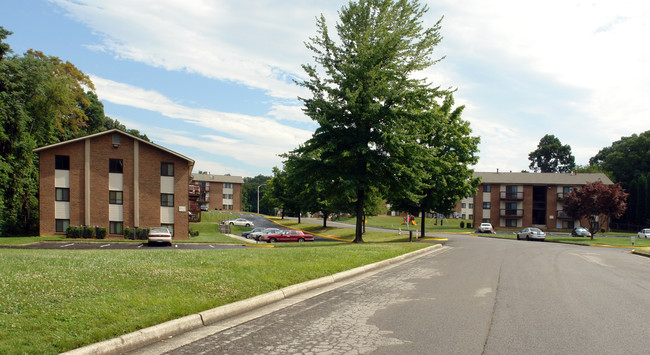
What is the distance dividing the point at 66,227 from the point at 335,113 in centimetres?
2773

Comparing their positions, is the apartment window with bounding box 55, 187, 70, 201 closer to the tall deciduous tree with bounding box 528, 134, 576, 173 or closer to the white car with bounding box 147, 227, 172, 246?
the white car with bounding box 147, 227, 172, 246

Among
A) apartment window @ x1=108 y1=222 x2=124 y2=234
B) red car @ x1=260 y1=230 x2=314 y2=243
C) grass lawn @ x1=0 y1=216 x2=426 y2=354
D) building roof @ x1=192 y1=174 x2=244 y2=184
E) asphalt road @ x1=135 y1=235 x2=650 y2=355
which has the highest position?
building roof @ x1=192 y1=174 x2=244 y2=184

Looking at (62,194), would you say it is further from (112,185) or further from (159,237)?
(159,237)

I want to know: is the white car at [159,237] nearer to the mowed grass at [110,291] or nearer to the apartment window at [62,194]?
the apartment window at [62,194]

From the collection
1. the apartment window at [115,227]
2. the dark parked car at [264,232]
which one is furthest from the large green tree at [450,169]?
the apartment window at [115,227]

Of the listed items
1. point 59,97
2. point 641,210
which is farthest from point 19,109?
point 641,210

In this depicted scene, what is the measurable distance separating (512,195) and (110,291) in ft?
261

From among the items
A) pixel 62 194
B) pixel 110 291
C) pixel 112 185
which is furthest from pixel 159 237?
pixel 110 291

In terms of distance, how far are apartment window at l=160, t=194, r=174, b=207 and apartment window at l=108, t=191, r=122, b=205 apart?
11.7 ft

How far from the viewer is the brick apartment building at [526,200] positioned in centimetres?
7581

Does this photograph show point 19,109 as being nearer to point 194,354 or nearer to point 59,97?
point 59,97

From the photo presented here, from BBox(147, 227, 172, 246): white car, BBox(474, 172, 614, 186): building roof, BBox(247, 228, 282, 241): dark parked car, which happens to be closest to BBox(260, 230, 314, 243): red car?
BBox(247, 228, 282, 241): dark parked car

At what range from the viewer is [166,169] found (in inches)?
1586

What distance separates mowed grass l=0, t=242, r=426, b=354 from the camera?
17.6ft
